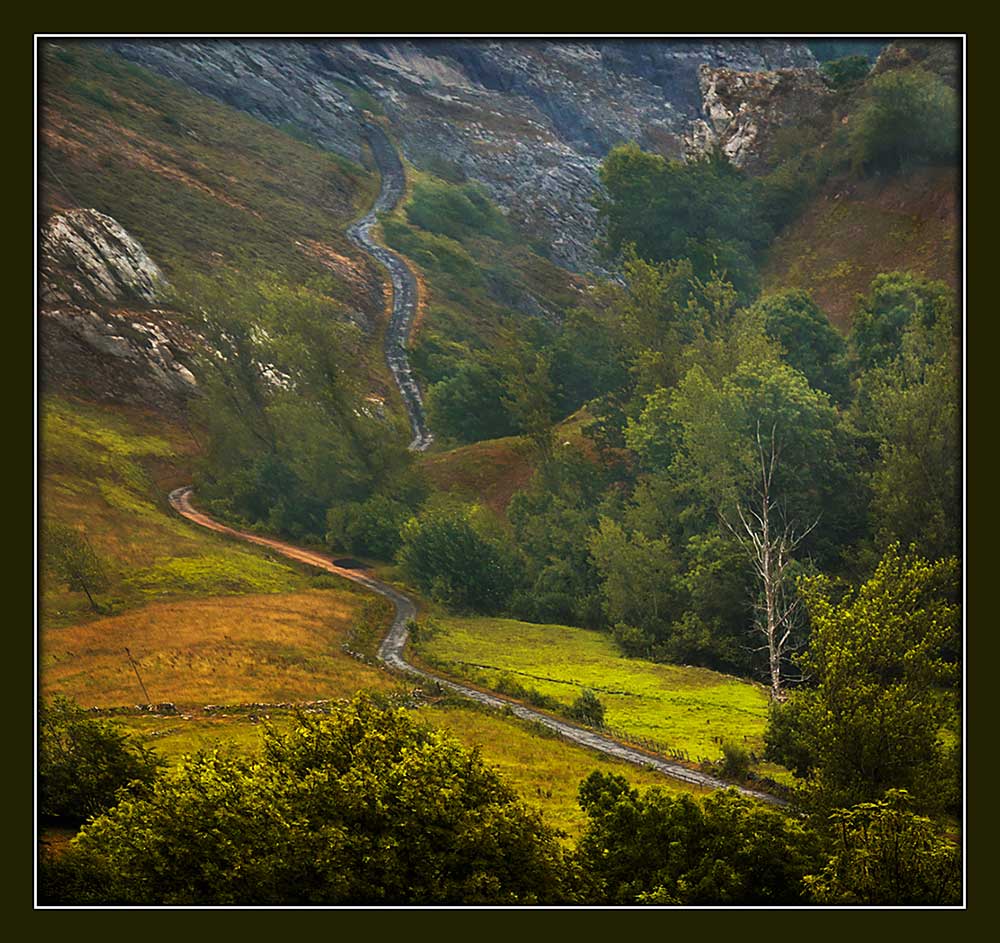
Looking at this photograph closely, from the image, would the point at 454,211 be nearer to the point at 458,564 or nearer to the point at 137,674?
the point at 458,564

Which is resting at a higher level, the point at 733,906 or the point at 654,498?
the point at 654,498

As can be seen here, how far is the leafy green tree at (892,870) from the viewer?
17906mm

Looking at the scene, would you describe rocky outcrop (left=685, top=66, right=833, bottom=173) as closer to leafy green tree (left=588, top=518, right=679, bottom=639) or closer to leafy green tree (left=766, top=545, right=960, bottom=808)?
leafy green tree (left=588, top=518, right=679, bottom=639)

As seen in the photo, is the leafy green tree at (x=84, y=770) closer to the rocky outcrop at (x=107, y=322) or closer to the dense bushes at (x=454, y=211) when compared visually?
the rocky outcrop at (x=107, y=322)

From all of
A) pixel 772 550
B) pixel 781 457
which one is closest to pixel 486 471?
pixel 781 457

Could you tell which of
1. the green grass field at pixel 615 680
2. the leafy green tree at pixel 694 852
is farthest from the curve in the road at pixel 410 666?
the leafy green tree at pixel 694 852

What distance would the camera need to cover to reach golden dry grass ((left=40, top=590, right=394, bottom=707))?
1430 inches

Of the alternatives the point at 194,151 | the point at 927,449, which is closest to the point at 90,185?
the point at 194,151

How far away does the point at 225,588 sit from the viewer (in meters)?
52.5

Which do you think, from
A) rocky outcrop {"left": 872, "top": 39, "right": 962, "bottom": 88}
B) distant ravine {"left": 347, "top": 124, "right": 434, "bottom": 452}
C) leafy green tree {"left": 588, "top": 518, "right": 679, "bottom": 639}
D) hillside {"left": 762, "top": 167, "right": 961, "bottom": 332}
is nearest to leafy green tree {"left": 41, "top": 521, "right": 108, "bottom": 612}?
leafy green tree {"left": 588, "top": 518, "right": 679, "bottom": 639}

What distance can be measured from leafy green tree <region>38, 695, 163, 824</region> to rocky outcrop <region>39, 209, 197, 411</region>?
63.1 meters

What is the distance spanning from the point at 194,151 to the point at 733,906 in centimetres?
12140

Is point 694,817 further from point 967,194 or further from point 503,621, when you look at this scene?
point 503,621

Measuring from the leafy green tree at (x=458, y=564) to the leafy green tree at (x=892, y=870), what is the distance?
132 feet
